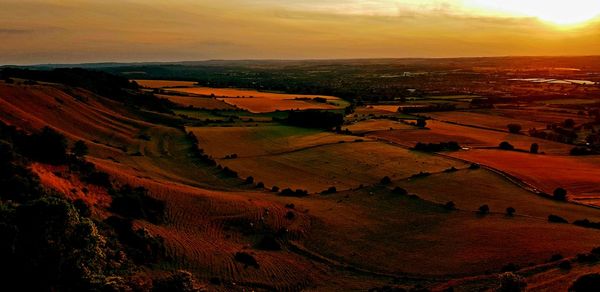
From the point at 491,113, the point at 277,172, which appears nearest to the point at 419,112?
the point at 491,113

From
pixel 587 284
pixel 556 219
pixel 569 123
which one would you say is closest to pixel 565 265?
pixel 587 284

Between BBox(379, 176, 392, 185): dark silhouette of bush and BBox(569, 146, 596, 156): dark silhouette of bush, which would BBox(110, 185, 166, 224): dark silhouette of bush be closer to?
BBox(379, 176, 392, 185): dark silhouette of bush

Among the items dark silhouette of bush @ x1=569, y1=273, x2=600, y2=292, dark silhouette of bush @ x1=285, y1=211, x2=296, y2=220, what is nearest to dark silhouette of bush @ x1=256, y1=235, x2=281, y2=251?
dark silhouette of bush @ x1=285, y1=211, x2=296, y2=220

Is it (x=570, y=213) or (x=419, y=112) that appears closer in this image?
(x=570, y=213)

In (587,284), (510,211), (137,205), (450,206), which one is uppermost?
(137,205)

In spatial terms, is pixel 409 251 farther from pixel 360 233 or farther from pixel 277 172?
pixel 277 172

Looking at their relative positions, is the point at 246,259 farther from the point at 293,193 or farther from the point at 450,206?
the point at 450,206
